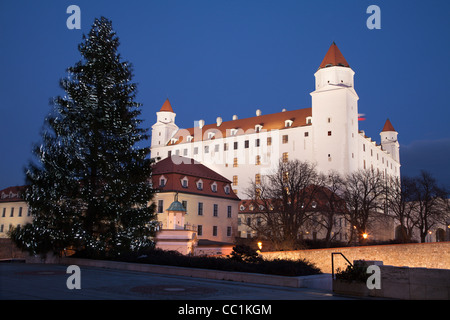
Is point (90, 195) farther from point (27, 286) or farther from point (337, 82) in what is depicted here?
point (337, 82)

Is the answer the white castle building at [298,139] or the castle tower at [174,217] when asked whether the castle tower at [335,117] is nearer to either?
the white castle building at [298,139]

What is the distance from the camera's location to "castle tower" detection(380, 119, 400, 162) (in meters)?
100

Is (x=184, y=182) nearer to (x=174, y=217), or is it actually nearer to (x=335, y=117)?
(x=174, y=217)

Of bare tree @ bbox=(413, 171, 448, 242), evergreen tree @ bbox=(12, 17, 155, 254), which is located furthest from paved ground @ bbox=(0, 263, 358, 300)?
bare tree @ bbox=(413, 171, 448, 242)

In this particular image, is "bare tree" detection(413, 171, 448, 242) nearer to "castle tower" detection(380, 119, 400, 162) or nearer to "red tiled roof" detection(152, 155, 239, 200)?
"red tiled roof" detection(152, 155, 239, 200)

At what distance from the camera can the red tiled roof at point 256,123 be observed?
81.4 m

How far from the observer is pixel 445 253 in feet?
109

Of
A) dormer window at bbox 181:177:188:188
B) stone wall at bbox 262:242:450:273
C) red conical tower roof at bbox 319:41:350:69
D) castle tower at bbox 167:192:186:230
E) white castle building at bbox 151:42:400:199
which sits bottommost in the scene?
stone wall at bbox 262:242:450:273

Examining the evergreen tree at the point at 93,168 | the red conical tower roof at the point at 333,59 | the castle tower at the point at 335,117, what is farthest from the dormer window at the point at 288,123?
the evergreen tree at the point at 93,168

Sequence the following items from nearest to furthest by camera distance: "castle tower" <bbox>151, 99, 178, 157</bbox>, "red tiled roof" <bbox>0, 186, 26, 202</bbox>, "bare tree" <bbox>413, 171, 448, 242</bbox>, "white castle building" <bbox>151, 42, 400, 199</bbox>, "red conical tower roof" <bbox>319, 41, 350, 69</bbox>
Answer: "bare tree" <bbox>413, 171, 448, 242</bbox> < "red tiled roof" <bbox>0, 186, 26, 202</bbox> < "white castle building" <bbox>151, 42, 400, 199</bbox> < "red conical tower roof" <bbox>319, 41, 350, 69</bbox> < "castle tower" <bbox>151, 99, 178, 157</bbox>

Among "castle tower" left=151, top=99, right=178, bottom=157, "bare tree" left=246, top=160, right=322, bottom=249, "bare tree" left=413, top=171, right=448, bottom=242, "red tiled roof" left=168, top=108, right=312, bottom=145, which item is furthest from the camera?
"castle tower" left=151, top=99, right=178, bottom=157

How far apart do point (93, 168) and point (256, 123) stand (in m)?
67.7

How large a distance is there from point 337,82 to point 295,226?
36.9 m

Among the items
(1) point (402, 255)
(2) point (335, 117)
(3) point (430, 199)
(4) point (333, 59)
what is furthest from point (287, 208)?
(4) point (333, 59)
